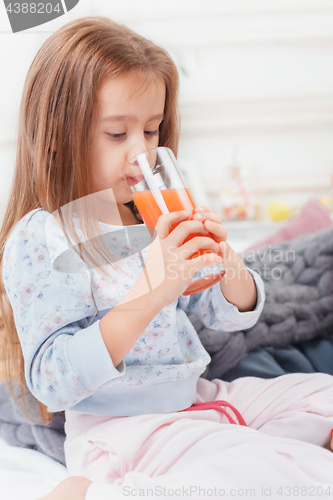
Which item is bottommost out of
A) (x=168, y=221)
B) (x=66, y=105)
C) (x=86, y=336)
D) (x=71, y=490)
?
(x=71, y=490)

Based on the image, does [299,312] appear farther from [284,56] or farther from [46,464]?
[284,56]

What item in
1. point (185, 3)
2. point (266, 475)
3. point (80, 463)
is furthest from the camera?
point (185, 3)

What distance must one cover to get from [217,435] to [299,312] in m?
0.43

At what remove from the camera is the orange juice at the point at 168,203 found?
0.55 meters

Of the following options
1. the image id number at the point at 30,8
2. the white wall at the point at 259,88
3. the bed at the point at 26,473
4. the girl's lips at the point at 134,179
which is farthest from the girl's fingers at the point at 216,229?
the white wall at the point at 259,88

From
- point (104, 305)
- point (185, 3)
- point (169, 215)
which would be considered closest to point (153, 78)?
point (169, 215)

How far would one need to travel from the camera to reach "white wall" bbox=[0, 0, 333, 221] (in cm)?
155

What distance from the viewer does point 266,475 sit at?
47 cm

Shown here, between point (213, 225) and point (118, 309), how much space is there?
157 mm

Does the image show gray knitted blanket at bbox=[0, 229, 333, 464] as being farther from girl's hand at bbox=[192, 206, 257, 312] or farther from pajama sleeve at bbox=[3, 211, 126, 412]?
pajama sleeve at bbox=[3, 211, 126, 412]

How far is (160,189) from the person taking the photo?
0.55m
